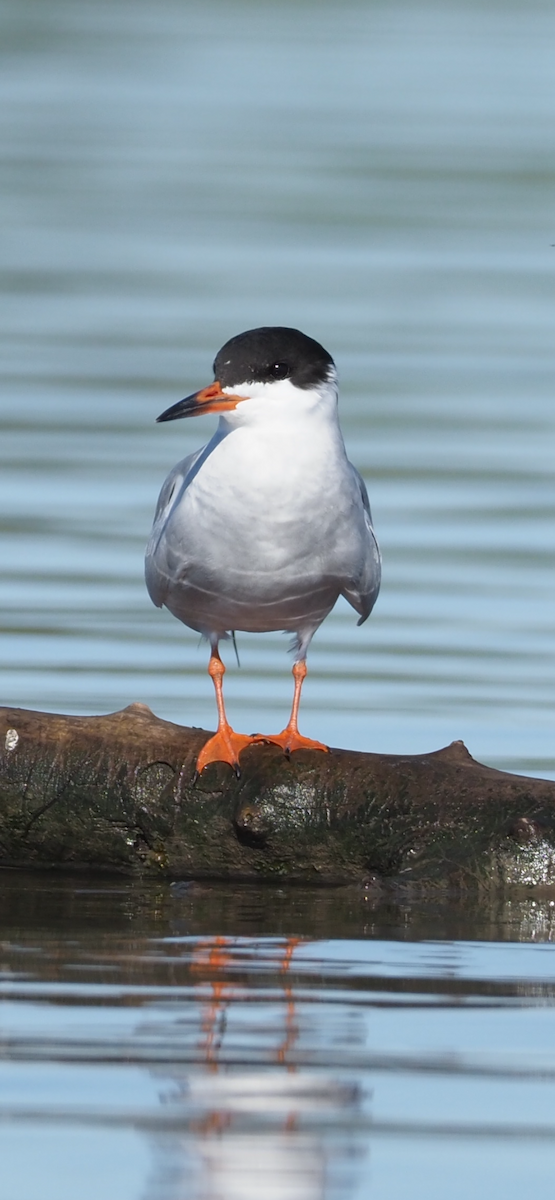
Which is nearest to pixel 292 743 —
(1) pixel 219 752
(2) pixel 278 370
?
(1) pixel 219 752

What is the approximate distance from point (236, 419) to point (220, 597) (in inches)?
20.8

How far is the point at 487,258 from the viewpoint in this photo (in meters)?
24.1

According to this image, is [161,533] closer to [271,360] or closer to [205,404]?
[205,404]

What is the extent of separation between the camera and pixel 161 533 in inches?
261

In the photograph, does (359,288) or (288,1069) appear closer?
(288,1069)

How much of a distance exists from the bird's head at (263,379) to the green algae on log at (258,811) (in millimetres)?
920

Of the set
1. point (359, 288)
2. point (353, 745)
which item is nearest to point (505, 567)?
point (353, 745)

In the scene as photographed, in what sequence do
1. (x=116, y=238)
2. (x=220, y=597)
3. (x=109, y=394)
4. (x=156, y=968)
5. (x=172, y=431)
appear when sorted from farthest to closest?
(x=116, y=238) < (x=109, y=394) < (x=172, y=431) < (x=220, y=597) < (x=156, y=968)

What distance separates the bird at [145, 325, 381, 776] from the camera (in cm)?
629

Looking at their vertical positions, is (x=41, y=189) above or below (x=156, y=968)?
above

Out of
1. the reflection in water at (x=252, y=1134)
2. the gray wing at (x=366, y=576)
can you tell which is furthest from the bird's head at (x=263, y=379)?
the reflection in water at (x=252, y=1134)

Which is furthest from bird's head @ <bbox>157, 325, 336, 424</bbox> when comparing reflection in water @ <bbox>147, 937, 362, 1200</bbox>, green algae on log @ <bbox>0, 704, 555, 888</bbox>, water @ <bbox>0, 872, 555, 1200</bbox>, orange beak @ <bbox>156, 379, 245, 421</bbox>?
reflection in water @ <bbox>147, 937, 362, 1200</bbox>

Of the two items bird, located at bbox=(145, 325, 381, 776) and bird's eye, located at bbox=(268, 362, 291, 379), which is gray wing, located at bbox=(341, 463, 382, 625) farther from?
bird's eye, located at bbox=(268, 362, 291, 379)

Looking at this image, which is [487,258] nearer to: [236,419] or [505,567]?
[505,567]
